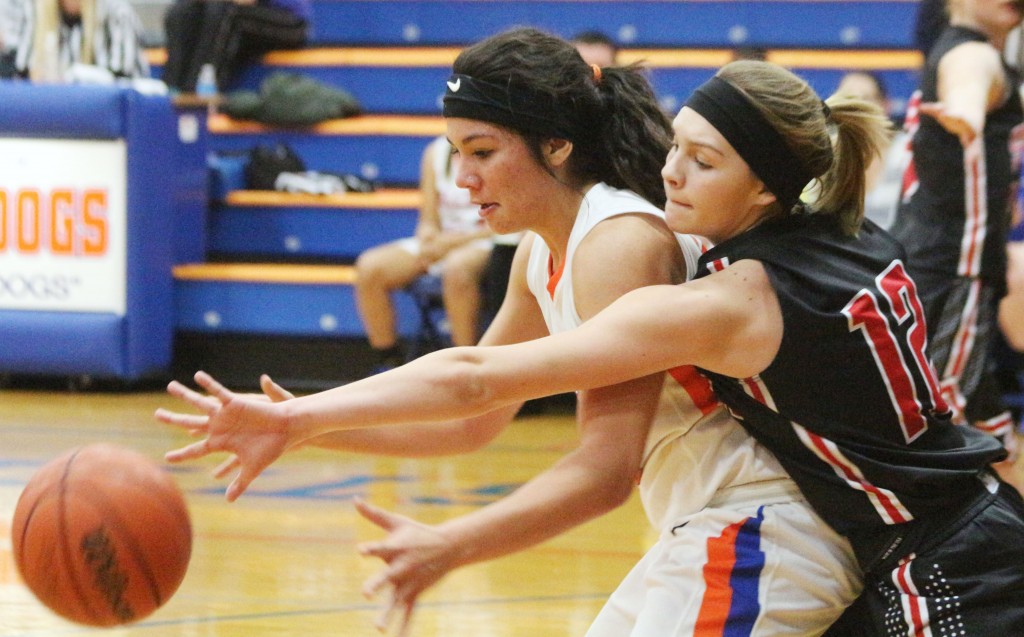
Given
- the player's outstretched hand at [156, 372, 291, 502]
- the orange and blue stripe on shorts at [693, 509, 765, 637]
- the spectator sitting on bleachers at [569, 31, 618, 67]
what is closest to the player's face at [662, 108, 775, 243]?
the orange and blue stripe on shorts at [693, 509, 765, 637]

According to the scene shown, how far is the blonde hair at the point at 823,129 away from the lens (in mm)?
2289

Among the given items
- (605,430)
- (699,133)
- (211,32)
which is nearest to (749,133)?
(699,133)

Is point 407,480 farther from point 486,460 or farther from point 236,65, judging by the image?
point 236,65

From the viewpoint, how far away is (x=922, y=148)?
4.54m

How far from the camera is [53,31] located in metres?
8.34

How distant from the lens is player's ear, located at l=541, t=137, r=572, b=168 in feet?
8.29

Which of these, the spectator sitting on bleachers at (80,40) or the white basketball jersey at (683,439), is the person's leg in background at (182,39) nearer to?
the spectator sitting on bleachers at (80,40)

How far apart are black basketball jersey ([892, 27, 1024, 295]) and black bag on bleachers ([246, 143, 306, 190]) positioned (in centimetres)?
488

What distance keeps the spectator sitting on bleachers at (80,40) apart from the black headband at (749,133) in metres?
6.57

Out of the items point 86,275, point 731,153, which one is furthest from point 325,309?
point 731,153

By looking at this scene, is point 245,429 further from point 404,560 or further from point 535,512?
point 535,512

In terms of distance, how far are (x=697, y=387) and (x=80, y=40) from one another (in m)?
6.90

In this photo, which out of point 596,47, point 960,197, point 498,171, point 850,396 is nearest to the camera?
point 850,396

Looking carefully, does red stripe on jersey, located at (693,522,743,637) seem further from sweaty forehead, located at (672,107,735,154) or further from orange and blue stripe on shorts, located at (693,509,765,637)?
sweaty forehead, located at (672,107,735,154)
